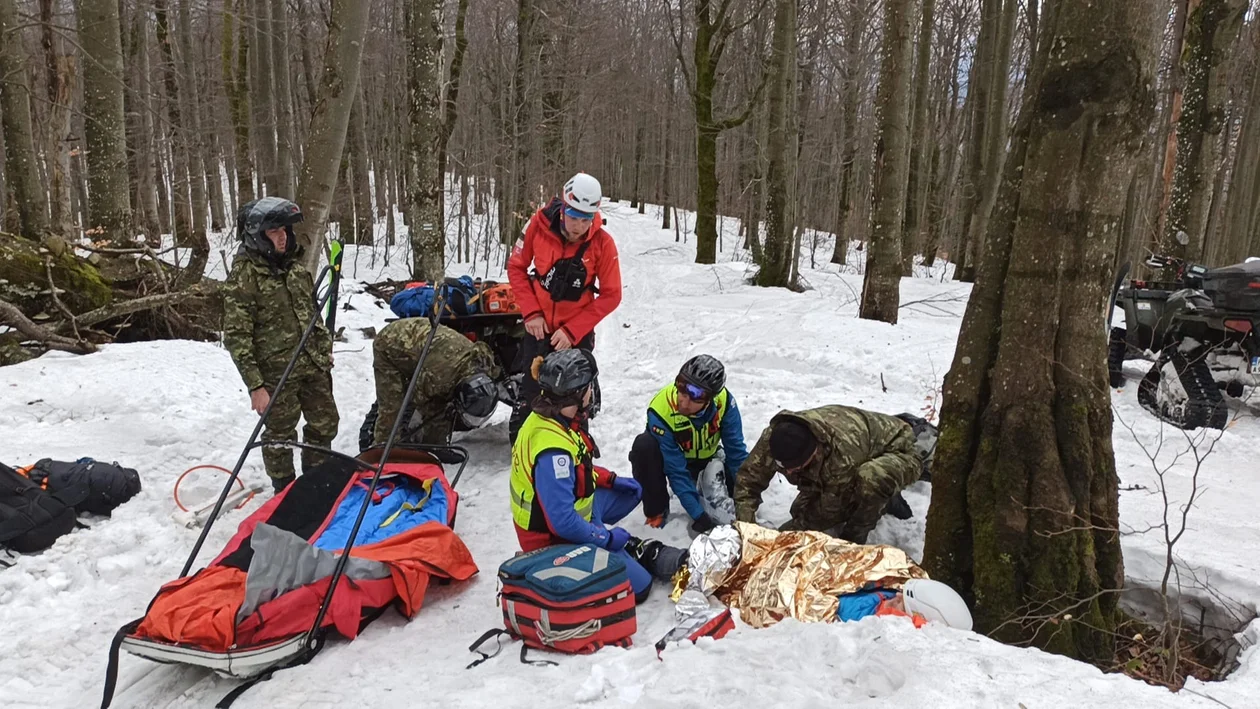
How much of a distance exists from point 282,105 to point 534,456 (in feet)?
52.1

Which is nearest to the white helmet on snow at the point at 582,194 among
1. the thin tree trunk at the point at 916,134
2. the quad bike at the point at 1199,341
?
the quad bike at the point at 1199,341

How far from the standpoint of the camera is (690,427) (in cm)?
478

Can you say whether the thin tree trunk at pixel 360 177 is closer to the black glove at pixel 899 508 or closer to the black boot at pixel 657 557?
the black boot at pixel 657 557

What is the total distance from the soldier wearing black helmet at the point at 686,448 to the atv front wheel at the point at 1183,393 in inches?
156

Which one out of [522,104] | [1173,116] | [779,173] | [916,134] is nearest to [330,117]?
[779,173]

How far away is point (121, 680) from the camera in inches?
125

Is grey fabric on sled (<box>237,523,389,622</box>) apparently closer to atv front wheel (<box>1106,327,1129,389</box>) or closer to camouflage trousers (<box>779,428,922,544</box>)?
camouflage trousers (<box>779,428,922,544</box>)

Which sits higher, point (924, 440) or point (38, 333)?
point (38, 333)

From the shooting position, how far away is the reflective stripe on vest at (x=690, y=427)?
4.75 meters

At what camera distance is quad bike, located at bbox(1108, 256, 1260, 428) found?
612cm

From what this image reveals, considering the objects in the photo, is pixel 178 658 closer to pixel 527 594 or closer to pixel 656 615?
pixel 527 594

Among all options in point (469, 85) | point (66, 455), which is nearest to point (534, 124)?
point (469, 85)

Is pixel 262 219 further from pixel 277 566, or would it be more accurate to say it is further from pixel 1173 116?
pixel 1173 116

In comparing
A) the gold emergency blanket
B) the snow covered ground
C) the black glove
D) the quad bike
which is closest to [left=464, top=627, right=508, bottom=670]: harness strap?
the snow covered ground
